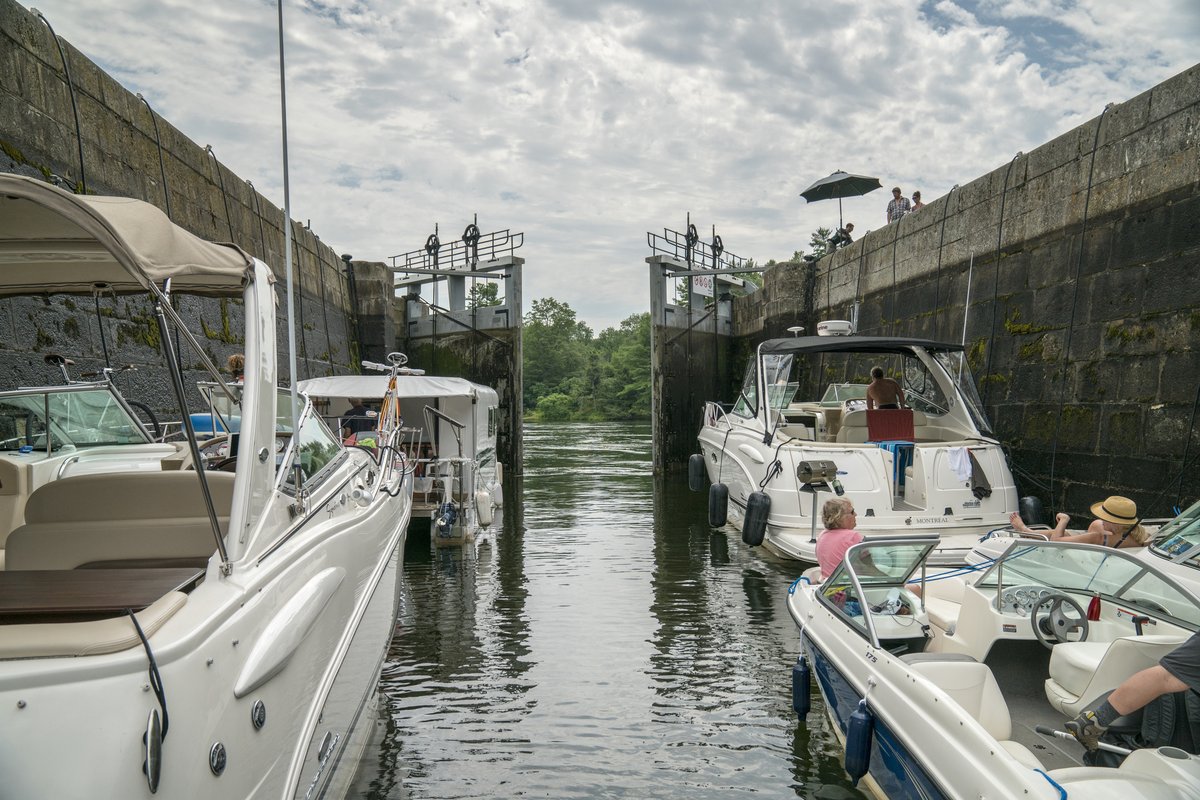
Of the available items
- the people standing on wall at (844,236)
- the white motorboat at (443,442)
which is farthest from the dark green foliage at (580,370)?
the white motorboat at (443,442)

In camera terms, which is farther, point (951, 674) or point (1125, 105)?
point (1125, 105)

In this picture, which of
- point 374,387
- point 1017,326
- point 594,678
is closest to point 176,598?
point 594,678

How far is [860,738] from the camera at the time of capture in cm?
358

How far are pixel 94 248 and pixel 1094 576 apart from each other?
4.49m

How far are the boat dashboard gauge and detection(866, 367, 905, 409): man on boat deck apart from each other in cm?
585

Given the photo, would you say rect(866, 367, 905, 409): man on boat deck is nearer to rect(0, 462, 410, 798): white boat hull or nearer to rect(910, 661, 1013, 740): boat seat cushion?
rect(910, 661, 1013, 740): boat seat cushion

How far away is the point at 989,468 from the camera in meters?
8.22

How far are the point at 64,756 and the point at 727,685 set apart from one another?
4627mm

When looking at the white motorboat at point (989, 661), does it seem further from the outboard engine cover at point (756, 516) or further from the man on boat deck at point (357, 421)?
the man on boat deck at point (357, 421)

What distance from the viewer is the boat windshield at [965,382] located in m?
8.98

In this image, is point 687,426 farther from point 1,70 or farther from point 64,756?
point 64,756

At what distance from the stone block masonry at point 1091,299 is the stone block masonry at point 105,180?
893 centimetres

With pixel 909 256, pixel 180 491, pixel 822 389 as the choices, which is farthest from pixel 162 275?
pixel 822 389

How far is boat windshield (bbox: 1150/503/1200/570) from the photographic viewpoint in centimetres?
489
